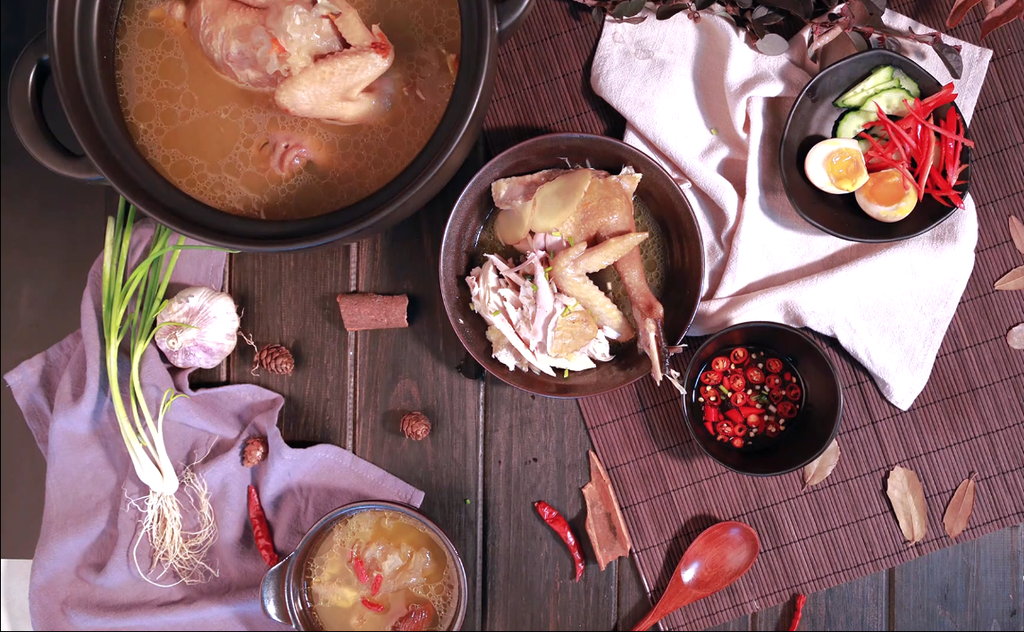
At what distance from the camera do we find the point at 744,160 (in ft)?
4.99

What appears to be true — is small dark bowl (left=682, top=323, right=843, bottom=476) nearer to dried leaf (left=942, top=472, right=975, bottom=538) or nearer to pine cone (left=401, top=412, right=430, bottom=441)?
dried leaf (left=942, top=472, right=975, bottom=538)

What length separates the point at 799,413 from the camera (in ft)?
5.03

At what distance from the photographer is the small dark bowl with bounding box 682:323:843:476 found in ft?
4.74

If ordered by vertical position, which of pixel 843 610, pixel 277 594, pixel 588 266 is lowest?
pixel 843 610

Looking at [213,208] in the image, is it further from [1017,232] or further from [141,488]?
[1017,232]

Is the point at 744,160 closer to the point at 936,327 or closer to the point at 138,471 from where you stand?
the point at 936,327

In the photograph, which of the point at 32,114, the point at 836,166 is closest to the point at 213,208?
the point at 32,114

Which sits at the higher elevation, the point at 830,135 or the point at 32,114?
the point at 32,114

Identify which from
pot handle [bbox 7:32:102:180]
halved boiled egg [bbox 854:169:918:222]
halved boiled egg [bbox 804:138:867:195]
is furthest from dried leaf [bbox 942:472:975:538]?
pot handle [bbox 7:32:102:180]

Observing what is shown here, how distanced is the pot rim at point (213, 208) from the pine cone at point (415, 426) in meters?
0.64

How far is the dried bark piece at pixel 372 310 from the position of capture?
5.08ft

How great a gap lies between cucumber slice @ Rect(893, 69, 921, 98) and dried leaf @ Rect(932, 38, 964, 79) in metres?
0.08

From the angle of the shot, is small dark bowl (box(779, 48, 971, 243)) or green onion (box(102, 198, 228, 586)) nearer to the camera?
small dark bowl (box(779, 48, 971, 243))

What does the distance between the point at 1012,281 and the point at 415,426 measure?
1.47m
